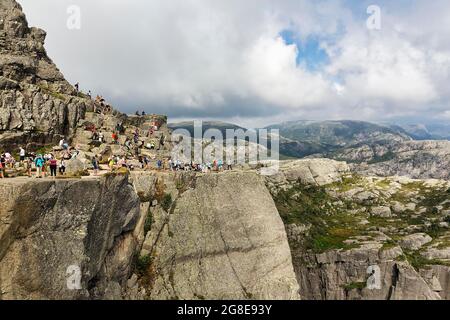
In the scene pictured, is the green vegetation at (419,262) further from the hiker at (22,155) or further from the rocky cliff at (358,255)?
the hiker at (22,155)

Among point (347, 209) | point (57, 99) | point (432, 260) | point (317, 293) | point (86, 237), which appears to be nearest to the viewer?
point (86, 237)

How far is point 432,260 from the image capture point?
143000mm

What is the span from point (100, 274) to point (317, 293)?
102946 millimetres

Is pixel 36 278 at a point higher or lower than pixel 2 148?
lower

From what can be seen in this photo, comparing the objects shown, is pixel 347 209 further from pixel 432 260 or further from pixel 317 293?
pixel 317 293

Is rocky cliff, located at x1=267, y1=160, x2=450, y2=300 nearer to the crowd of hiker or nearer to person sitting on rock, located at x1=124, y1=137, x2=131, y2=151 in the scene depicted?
person sitting on rock, located at x1=124, y1=137, x2=131, y2=151

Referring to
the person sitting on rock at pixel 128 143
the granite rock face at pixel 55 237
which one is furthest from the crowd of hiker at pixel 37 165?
the person sitting on rock at pixel 128 143

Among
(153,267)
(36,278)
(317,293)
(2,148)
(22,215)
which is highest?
(2,148)

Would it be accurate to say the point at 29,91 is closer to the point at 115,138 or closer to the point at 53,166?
the point at 115,138

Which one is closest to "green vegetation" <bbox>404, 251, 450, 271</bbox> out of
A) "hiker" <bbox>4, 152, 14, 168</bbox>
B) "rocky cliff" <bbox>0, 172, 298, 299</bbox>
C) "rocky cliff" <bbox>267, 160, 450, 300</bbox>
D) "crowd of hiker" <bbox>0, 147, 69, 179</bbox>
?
"rocky cliff" <bbox>267, 160, 450, 300</bbox>

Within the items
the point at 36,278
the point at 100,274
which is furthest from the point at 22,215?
the point at 100,274

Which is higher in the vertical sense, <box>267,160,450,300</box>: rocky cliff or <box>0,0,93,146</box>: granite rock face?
<box>0,0,93,146</box>: granite rock face

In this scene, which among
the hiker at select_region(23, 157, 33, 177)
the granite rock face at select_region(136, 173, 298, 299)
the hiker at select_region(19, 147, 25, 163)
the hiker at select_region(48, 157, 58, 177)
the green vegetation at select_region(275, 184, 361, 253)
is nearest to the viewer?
the hiker at select_region(48, 157, 58, 177)

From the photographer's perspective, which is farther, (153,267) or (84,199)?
(153,267)
